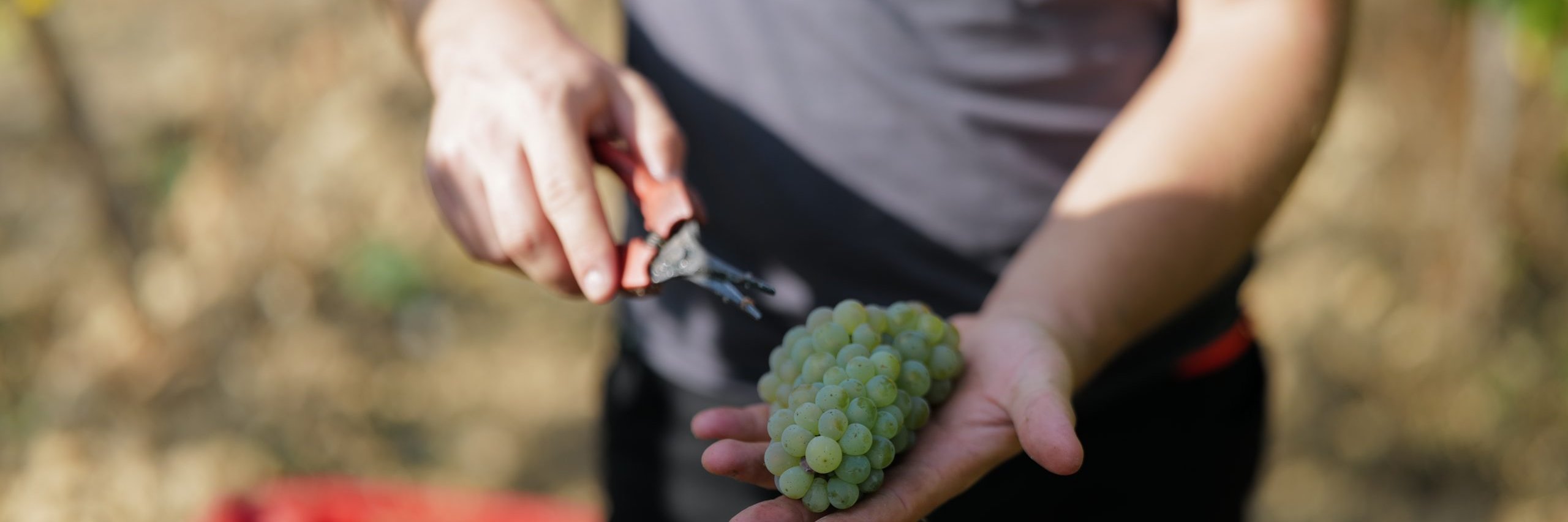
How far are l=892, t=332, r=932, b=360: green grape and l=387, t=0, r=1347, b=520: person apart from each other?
0.07m

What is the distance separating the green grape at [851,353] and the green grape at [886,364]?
2cm

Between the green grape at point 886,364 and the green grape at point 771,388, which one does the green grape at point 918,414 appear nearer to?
the green grape at point 886,364

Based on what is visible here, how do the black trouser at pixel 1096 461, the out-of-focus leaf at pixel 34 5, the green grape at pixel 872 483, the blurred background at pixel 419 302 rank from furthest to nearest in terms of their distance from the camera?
the blurred background at pixel 419 302, the out-of-focus leaf at pixel 34 5, the black trouser at pixel 1096 461, the green grape at pixel 872 483

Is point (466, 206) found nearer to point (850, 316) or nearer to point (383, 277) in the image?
point (850, 316)

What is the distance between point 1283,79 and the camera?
1406 millimetres

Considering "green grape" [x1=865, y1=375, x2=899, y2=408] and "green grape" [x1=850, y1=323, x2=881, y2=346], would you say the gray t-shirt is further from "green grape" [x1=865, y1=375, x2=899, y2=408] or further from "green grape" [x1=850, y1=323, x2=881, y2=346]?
"green grape" [x1=865, y1=375, x2=899, y2=408]

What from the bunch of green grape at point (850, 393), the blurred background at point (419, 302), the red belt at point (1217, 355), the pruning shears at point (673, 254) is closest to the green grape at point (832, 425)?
the bunch of green grape at point (850, 393)

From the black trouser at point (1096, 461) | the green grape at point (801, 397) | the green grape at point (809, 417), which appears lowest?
the black trouser at point (1096, 461)

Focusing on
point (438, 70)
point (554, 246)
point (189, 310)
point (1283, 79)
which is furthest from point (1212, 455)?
point (189, 310)

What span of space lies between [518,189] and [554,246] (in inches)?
3.6

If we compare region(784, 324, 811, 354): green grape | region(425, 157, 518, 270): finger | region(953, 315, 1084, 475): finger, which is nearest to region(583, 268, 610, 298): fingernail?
region(425, 157, 518, 270): finger

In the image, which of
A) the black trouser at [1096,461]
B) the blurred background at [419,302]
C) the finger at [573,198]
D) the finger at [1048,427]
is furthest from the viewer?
the blurred background at [419,302]

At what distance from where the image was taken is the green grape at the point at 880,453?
1.12m

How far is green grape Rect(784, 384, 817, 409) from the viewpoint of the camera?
119 centimetres
